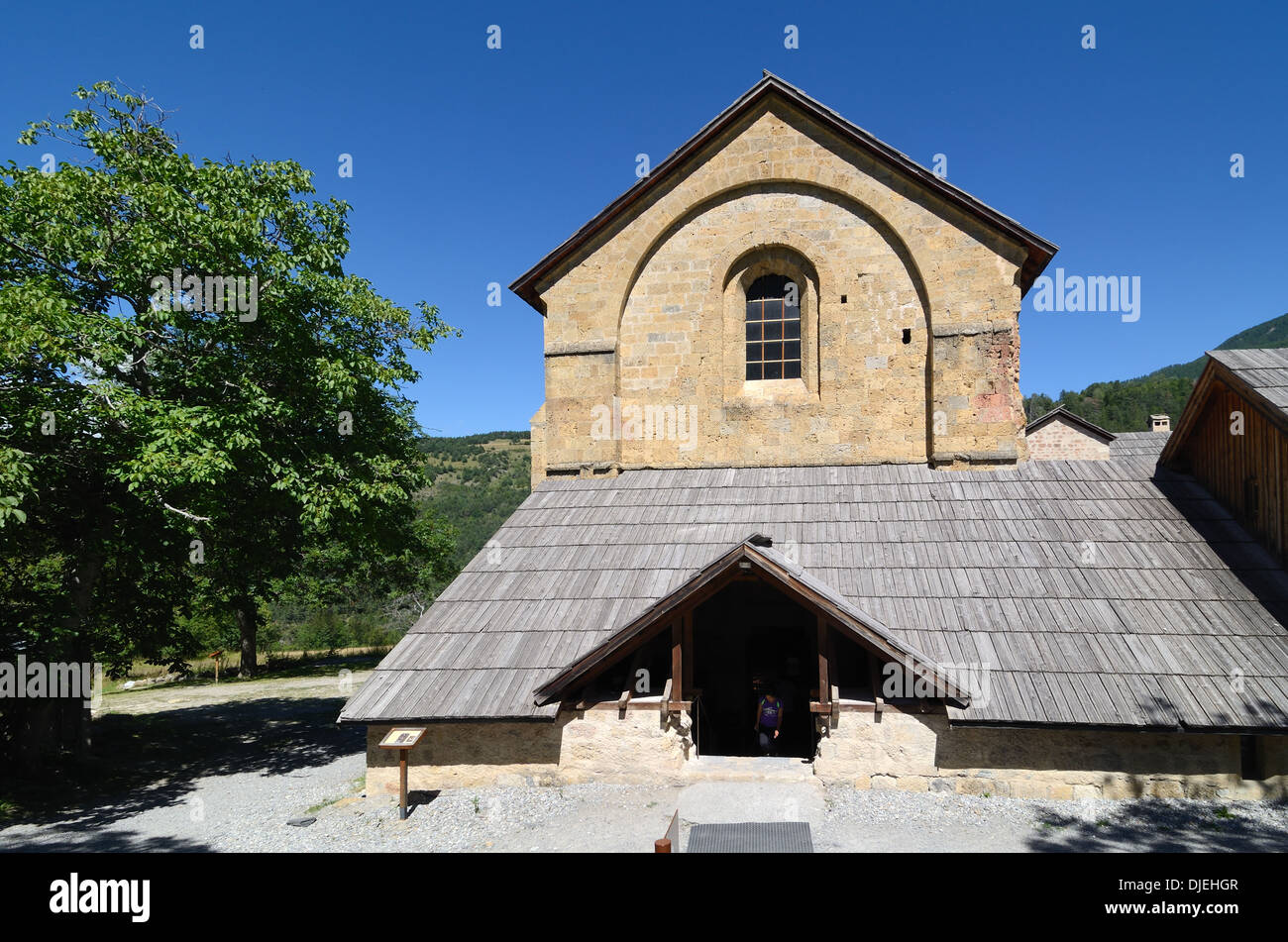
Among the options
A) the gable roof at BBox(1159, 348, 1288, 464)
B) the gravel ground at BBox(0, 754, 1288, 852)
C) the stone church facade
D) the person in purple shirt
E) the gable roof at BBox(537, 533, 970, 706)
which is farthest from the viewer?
the stone church facade

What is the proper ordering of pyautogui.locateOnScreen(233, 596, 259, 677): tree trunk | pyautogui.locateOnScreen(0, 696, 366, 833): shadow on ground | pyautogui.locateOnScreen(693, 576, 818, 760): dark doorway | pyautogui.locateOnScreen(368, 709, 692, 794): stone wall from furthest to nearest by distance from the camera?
pyautogui.locateOnScreen(233, 596, 259, 677): tree trunk, pyautogui.locateOnScreen(693, 576, 818, 760): dark doorway, pyautogui.locateOnScreen(0, 696, 366, 833): shadow on ground, pyautogui.locateOnScreen(368, 709, 692, 794): stone wall

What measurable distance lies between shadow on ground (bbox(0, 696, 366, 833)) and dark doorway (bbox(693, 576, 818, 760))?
688 centimetres

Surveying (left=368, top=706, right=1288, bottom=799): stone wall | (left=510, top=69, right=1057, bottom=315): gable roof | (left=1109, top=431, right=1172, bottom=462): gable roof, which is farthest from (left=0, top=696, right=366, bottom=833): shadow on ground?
(left=1109, top=431, right=1172, bottom=462): gable roof

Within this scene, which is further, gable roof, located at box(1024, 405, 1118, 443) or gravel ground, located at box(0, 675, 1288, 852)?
gable roof, located at box(1024, 405, 1118, 443)

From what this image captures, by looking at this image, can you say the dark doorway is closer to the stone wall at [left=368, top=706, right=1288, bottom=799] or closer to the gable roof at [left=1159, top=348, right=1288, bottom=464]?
the stone wall at [left=368, top=706, right=1288, bottom=799]

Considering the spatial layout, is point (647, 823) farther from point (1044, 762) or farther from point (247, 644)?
point (247, 644)

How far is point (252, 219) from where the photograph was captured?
11.0 meters

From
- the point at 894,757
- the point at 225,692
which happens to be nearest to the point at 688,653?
the point at 894,757

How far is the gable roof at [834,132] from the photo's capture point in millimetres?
11875

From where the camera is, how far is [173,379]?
10.9 meters

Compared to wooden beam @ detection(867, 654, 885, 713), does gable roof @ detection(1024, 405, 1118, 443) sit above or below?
above

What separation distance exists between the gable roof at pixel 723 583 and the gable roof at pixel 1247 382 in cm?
568

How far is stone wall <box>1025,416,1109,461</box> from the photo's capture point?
24.8 m

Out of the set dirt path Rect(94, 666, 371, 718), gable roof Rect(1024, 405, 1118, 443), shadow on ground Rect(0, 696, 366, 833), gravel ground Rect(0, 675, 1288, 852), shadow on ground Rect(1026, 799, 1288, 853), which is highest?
gable roof Rect(1024, 405, 1118, 443)
